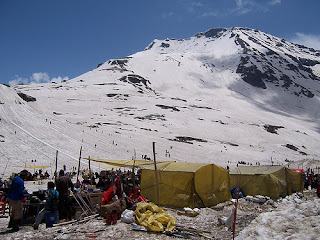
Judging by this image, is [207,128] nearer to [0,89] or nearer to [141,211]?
[0,89]

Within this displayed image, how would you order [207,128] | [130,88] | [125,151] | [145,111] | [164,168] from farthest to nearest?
1. [130,88]
2. [145,111]
3. [207,128]
4. [125,151]
5. [164,168]

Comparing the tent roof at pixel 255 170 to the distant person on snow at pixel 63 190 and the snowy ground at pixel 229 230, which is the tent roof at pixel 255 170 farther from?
the distant person on snow at pixel 63 190

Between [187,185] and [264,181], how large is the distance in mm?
6075

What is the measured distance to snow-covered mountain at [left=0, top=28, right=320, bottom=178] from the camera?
37.8 meters

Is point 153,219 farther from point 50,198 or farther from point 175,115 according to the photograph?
point 175,115

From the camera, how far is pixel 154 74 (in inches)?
6191

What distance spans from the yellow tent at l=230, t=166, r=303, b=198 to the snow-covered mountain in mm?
20532

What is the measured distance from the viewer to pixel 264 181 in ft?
51.2

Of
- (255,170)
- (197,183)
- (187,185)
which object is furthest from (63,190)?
(255,170)

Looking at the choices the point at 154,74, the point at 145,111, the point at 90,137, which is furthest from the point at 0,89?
the point at 154,74

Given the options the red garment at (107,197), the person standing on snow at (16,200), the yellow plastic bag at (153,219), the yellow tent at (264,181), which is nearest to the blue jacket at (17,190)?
the person standing on snow at (16,200)

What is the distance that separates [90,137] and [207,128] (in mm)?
33988

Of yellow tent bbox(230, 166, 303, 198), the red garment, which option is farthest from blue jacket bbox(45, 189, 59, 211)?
yellow tent bbox(230, 166, 303, 198)

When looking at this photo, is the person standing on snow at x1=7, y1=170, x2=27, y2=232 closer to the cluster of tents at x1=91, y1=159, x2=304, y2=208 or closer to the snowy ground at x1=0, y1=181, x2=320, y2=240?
the snowy ground at x1=0, y1=181, x2=320, y2=240
